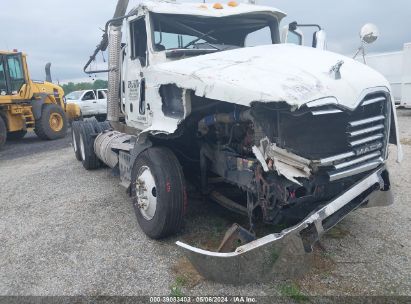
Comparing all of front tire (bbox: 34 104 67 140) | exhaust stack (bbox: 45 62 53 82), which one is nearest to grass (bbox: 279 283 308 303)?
front tire (bbox: 34 104 67 140)

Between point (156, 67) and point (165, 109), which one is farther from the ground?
point (156, 67)

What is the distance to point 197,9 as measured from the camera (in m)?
4.46

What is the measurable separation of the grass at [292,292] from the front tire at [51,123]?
11592 millimetres

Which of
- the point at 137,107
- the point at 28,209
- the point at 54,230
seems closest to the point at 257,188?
the point at 137,107

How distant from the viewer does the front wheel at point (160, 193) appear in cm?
364

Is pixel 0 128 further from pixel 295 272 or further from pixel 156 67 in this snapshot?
pixel 295 272

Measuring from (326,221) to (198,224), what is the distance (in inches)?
66.5

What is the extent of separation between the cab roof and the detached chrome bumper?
2674 millimetres

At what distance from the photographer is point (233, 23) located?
4719mm

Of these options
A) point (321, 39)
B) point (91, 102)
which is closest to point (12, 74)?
point (91, 102)

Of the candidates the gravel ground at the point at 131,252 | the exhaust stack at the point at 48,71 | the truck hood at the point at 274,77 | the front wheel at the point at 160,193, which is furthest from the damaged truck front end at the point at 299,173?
the exhaust stack at the point at 48,71

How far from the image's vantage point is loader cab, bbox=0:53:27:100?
38.1ft

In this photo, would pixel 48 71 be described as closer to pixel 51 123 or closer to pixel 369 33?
pixel 51 123

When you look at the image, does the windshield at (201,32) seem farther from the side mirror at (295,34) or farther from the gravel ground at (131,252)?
the gravel ground at (131,252)
